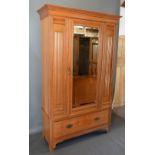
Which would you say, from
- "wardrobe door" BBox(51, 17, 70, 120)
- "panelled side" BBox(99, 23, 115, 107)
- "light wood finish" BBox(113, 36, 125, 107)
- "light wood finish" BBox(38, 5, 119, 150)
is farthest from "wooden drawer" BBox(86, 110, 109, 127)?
"light wood finish" BBox(113, 36, 125, 107)

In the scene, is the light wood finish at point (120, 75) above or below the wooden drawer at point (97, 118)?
above

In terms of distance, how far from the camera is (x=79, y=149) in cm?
232

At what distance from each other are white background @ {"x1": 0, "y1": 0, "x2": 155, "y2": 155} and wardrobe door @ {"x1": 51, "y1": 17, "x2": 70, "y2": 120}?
1.49m

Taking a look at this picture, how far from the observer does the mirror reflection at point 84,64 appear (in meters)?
2.29

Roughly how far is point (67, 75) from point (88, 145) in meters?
1.09

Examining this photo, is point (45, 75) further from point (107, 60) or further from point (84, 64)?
point (107, 60)

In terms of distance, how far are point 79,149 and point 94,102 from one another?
72cm

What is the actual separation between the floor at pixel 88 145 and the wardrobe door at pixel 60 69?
1.59 feet

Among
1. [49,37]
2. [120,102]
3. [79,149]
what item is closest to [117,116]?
[120,102]

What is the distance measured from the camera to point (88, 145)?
2.42 metres

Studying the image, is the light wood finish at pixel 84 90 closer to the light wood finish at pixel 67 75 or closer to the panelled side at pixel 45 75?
the light wood finish at pixel 67 75
